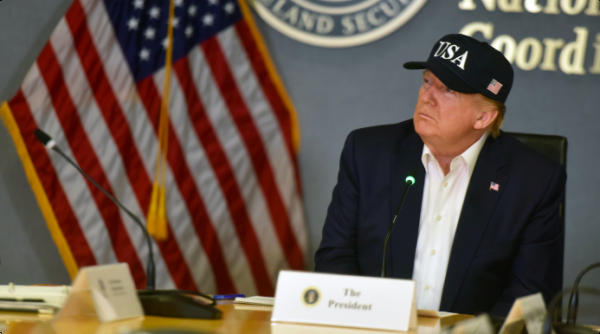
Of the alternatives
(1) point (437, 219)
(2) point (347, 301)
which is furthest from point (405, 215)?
(2) point (347, 301)

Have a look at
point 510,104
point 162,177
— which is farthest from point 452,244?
point 162,177

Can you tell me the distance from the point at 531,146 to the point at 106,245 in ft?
6.11

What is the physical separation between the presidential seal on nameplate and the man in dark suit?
96cm

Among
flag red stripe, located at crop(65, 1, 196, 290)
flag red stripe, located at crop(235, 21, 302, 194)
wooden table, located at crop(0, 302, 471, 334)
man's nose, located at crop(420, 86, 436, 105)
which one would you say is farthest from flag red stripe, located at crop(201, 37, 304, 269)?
wooden table, located at crop(0, 302, 471, 334)

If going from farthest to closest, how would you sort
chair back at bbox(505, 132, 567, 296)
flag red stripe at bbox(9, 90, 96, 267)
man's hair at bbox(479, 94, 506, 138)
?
1. flag red stripe at bbox(9, 90, 96, 267)
2. chair back at bbox(505, 132, 567, 296)
3. man's hair at bbox(479, 94, 506, 138)

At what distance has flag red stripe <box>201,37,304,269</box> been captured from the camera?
277cm

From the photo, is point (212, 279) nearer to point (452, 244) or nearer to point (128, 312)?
point (452, 244)

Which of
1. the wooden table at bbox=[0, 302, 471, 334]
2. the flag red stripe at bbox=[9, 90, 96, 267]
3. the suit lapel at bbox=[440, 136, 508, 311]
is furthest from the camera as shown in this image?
the flag red stripe at bbox=[9, 90, 96, 267]

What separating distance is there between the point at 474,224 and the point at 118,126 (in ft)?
5.56

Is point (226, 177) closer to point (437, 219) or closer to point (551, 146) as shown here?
point (437, 219)

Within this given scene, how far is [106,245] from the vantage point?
270cm

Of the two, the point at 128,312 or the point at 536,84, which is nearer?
the point at 128,312

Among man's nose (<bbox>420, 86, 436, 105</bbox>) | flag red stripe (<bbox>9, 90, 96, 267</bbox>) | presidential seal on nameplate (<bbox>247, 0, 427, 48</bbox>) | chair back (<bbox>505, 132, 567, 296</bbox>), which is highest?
presidential seal on nameplate (<bbox>247, 0, 427, 48</bbox>)

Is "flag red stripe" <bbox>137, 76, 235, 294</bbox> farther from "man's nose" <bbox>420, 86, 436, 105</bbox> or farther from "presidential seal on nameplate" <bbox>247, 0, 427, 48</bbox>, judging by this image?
"man's nose" <bbox>420, 86, 436, 105</bbox>
